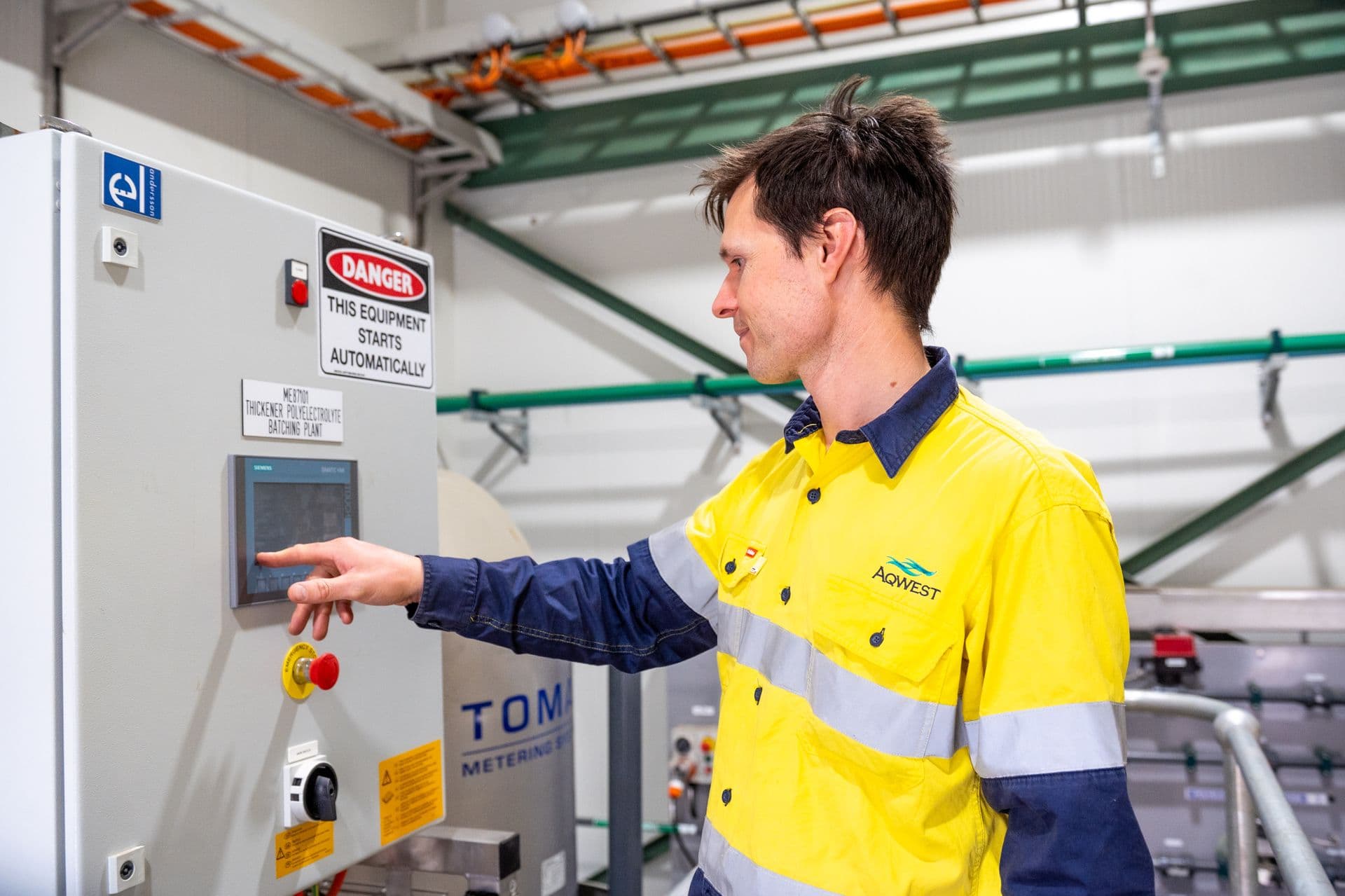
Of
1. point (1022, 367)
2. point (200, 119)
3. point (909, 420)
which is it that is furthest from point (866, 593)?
point (200, 119)

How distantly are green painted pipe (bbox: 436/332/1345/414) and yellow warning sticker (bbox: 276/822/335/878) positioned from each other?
5.38 ft

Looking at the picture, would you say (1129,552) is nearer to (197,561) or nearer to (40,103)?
(197,561)

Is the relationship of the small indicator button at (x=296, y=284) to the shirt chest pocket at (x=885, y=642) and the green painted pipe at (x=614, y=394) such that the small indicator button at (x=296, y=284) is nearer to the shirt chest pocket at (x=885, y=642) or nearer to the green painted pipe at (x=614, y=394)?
the shirt chest pocket at (x=885, y=642)

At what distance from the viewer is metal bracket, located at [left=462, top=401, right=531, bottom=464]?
11.8 feet

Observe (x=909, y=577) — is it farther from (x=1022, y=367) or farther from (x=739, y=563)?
(x=1022, y=367)

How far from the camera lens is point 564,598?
1.36m

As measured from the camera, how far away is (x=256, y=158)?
2.96 m

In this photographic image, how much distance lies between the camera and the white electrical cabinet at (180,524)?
0.97 metres

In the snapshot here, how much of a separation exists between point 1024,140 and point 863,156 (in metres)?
2.34

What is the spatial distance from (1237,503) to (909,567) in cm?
239

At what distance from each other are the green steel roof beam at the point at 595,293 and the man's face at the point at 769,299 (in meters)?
2.05

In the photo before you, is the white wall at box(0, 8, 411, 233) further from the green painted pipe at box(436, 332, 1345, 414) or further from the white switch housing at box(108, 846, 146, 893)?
the white switch housing at box(108, 846, 146, 893)

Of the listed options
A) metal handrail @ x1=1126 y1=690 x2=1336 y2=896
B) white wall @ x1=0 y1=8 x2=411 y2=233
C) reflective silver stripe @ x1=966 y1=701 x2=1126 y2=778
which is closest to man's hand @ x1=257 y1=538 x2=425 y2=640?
reflective silver stripe @ x1=966 y1=701 x2=1126 y2=778

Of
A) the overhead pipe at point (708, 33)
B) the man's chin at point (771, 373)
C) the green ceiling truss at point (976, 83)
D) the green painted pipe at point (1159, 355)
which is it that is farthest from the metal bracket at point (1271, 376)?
the man's chin at point (771, 373)
